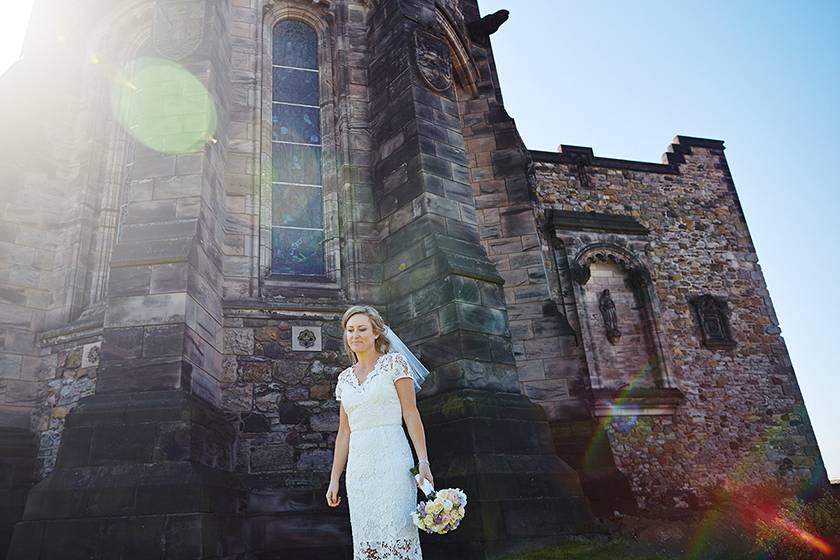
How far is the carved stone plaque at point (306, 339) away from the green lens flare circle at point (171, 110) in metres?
2.04

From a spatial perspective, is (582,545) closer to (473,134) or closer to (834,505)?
(834,505)

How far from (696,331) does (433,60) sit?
10.9 meters

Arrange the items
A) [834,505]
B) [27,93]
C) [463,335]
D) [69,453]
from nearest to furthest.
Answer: [69,453]
[834,505]
[463,335]
[27,93]

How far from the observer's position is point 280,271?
A: 6.68m

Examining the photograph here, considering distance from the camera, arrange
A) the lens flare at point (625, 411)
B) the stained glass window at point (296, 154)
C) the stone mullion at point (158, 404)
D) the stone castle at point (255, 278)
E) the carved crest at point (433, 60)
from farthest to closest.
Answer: the lens flare at point (625, 411) < the carved crest at point (433, 60) < the stained glass window at point (296, 154) < the stone castle at point (255, 278) < the stone mullion at point (158, 404)

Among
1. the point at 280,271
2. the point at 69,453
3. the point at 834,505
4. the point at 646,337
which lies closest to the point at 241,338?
the point at 280,271

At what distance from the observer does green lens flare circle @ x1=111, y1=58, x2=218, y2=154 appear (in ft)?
18.8

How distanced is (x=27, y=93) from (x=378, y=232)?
16.8 feet

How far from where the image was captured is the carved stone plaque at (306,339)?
240 inches

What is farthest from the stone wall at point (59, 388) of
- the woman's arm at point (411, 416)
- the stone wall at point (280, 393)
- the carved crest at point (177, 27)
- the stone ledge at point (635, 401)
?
the stone ledge at point (635, 401)

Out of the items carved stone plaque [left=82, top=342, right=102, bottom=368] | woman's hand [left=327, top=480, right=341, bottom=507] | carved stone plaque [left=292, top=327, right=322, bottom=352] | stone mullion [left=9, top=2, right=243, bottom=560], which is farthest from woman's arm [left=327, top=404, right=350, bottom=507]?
carved stone plaque [left=82, top=342, right=102, bottom=368]

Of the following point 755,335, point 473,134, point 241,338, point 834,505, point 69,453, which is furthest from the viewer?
point 755,335

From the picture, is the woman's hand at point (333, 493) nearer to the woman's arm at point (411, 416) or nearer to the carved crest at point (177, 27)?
the woman's arm at point (411, 416)

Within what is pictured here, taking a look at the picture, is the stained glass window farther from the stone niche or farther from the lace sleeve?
the stone niche
